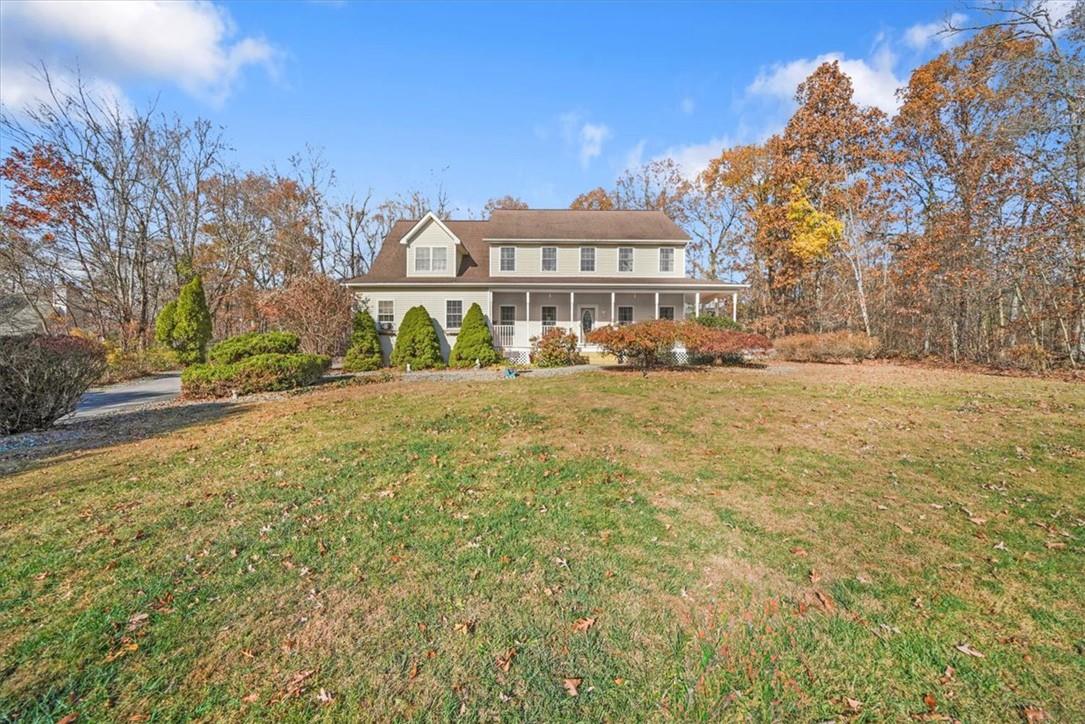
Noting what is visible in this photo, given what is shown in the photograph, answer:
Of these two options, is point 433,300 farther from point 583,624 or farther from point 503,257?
point 583,624

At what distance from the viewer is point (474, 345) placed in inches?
712

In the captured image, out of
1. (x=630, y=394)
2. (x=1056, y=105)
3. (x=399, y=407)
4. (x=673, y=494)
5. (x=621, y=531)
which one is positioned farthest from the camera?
(x=1056, y=105)

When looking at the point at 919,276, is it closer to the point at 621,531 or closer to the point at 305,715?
the point at 621,531

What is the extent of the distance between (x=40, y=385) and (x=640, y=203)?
35.5 m

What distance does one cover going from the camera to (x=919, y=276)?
20109 millimetres

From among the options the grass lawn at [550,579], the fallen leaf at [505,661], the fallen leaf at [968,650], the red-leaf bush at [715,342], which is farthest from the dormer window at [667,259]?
the fallen leaf at [505,661]

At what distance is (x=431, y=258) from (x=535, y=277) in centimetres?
485

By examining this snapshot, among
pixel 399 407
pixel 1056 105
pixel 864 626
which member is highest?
pixel 1056 105

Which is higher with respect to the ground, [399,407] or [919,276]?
[919,276]

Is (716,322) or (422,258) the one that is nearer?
(422,258)

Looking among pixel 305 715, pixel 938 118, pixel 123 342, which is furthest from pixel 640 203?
pixel 305 715

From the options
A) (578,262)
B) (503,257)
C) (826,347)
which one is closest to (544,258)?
(578,262)

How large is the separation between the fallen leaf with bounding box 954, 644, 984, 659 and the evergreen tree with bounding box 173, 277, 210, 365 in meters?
24.1

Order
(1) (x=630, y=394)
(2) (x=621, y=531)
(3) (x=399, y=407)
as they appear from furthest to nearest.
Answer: (1) (x=630, y=394) < (3) (x=399, y=407) < (2) (x=621, y=531)
